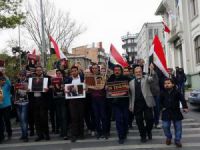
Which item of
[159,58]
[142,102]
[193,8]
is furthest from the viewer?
[193,8]

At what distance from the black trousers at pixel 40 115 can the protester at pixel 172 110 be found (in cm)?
312

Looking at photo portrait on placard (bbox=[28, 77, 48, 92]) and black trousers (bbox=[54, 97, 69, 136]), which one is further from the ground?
photo portrait on placard (bbox=[28, 77, 48, 92])

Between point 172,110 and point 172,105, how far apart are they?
0.36 feet

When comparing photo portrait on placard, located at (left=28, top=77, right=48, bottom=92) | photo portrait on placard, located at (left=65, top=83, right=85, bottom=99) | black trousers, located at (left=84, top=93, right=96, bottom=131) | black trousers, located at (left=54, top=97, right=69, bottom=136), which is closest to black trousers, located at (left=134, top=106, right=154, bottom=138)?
photo portrait on placard, located at (left=65, top=83, right=85, bottom=99)

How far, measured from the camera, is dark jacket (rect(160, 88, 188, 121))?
8273 mm

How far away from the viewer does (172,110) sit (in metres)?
8.30

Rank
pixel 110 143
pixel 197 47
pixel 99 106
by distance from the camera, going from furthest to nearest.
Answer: pixel 197 47, pixel 99 106, pixel 110 143

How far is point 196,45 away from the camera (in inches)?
1248

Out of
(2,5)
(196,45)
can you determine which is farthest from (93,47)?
(2,5)

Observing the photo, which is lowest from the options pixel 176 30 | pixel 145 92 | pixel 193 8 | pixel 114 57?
pixel 145 92

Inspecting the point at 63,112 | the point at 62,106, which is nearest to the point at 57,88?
the point at 62,106

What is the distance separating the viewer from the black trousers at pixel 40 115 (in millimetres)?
9586

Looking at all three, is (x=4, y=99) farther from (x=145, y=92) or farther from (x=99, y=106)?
(x=145, y=92)

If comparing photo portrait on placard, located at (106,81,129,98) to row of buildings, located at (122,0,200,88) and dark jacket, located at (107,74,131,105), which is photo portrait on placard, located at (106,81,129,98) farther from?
row of buildings, located at (122,0,200,88)
